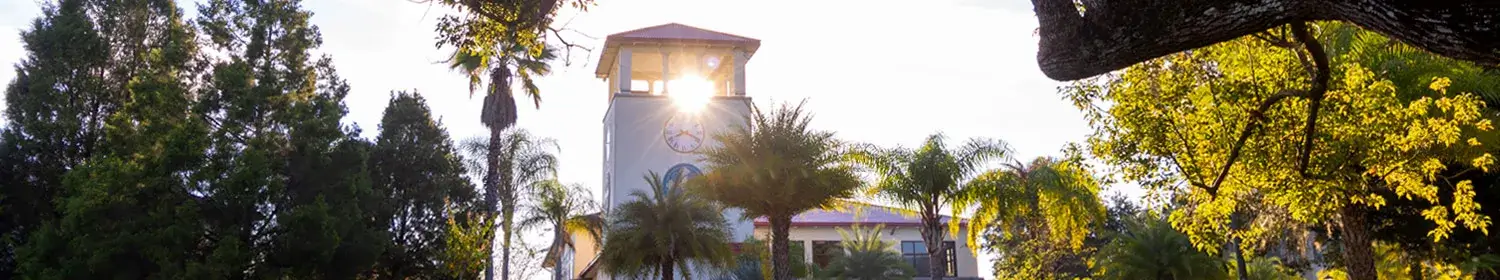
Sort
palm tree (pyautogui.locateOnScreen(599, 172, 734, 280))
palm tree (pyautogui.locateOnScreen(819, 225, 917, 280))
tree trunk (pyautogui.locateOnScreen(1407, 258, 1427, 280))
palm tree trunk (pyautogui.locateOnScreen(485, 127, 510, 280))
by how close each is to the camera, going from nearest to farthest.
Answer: tree trunk (pyautogui.locateOnScreen(1407, 258, 1427, 280)) → palm tree (pyautogui.locateOnScreen(599, 172, 734, 280)) → palm tree trunk (pyautogui.locateOnScreen(485, 127, 510, 280)) → palm tree (pyautogui.locateOnScreen(819, 225, 917, 280))

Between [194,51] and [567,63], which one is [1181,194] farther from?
[194,51]

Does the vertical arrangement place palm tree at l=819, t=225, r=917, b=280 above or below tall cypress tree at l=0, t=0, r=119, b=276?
below

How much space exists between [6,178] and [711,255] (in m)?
17.3

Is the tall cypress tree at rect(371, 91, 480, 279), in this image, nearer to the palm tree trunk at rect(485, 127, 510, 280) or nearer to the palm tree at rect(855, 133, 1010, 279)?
the palm tree trunk at rect(485, 127, 510, 280)

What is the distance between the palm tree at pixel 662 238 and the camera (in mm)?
30484

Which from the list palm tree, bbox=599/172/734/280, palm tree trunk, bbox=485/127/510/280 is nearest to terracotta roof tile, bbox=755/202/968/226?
palm tree trunk, bbox=485/127/510/280

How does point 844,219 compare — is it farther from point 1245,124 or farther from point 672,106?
point 1245,124

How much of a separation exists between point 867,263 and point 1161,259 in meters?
16.0

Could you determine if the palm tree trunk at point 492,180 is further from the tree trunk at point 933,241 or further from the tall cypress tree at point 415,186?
the tree trunk at point 933,241

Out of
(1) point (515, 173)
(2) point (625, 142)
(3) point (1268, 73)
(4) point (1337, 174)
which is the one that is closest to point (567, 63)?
(3) point (1268, 73)

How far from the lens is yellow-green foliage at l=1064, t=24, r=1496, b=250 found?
37.2 feet

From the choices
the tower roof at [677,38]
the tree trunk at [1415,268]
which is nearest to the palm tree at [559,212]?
the tower roof at [677,38]

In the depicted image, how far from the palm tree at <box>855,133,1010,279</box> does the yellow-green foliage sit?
14.8 meters

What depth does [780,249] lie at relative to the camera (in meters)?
24.5
